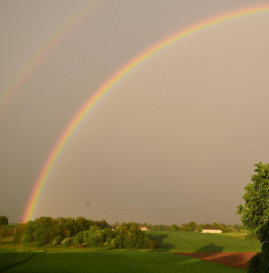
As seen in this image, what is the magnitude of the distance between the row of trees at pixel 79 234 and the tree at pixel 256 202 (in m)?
72.8

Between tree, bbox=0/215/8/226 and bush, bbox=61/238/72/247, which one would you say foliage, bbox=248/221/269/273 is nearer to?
bush, bbox=61/238/72/247

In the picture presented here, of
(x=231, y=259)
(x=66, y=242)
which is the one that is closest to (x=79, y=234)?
(x=66, y=242)

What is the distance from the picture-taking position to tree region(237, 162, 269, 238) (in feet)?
104

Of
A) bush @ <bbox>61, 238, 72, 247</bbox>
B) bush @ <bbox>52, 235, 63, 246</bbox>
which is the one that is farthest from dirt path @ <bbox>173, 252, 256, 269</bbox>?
bush @ <bbox>52, 235, 63, 246</bbox>

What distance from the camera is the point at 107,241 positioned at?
4072 inches

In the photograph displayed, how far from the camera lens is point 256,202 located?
32250 millimetres

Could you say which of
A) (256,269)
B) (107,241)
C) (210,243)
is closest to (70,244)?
(107,241)

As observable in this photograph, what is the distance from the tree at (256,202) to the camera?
31766 millimetres

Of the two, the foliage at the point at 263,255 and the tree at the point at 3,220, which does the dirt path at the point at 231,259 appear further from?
the tree at the point at 3,220

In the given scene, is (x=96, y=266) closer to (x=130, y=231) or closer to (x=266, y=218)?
(x=266, y=218)

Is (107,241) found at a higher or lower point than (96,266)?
higher

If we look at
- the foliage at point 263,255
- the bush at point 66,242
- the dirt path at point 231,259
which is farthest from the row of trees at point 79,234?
the foliage at point 263,255

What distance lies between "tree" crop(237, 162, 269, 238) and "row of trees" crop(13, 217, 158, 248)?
2864 inches

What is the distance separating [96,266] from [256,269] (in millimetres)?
30405
